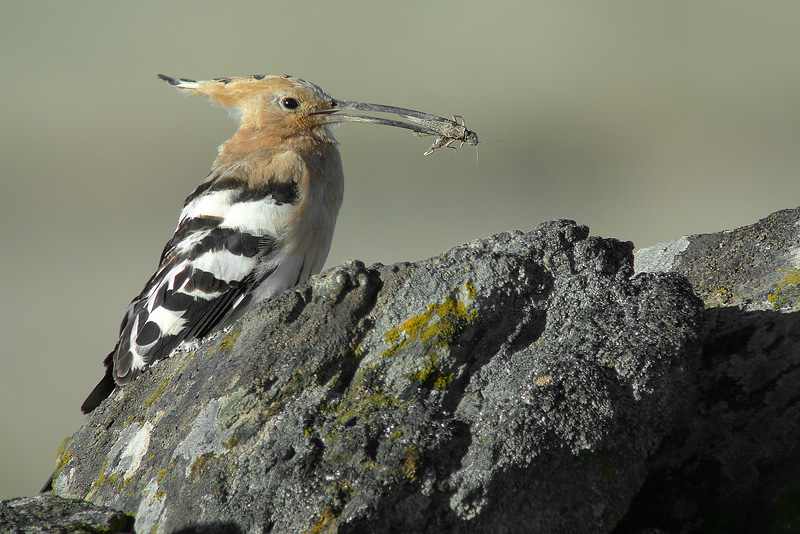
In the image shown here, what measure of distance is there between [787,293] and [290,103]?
2685 millimetres

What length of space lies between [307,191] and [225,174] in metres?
0.46

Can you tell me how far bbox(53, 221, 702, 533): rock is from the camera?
57.6 inches

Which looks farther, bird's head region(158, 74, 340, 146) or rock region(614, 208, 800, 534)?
bird's head region(158, 74, 340, 146)

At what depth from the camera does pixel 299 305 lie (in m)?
1.83

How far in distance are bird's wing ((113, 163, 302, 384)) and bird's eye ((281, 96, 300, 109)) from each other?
2.38 ft

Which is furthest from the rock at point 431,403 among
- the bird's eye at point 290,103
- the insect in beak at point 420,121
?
the bird's eye at point 290,103

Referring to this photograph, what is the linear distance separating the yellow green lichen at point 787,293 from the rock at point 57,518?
1705mm

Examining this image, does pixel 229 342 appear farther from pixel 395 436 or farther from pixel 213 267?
pixel 213 267

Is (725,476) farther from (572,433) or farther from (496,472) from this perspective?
(496,472)

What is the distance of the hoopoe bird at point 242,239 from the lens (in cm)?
295

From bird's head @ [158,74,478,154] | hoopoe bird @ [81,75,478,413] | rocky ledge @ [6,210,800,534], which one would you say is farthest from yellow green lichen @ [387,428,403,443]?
bird's head @ [158,74,478,154]

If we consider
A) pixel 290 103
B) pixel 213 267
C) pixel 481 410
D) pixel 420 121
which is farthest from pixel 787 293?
pixel 290 103

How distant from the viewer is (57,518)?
1.61m

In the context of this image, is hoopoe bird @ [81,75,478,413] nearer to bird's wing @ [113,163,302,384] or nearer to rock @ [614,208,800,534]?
bird's wing @ [113,163,302,384]
